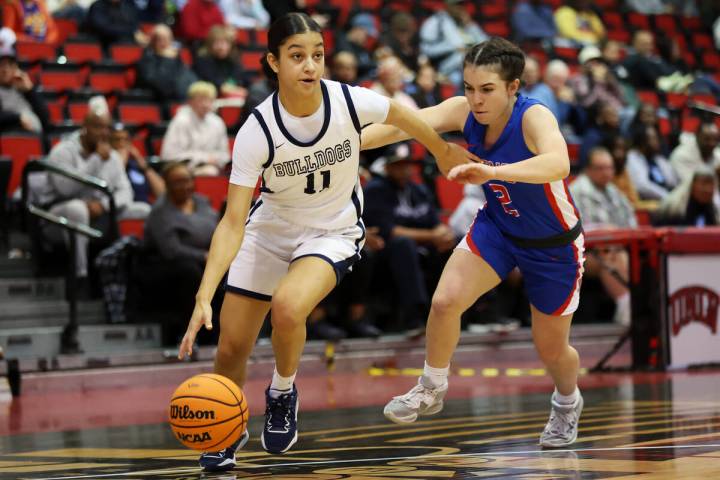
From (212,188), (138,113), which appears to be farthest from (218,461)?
(138,113)

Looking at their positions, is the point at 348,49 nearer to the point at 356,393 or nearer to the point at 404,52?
the point at 404,52

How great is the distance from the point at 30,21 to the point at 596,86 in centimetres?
746

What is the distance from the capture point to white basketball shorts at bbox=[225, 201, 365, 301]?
5402mm

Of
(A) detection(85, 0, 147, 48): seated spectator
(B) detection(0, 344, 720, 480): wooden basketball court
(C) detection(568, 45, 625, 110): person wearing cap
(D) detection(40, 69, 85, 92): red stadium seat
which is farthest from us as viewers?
(C) detection(568, 45, 625, 110): person wearing cap

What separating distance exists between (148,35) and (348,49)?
2.40 meters

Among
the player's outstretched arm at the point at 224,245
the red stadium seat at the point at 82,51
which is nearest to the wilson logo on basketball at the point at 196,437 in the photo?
the player's outstretched arm at the point at 224,245

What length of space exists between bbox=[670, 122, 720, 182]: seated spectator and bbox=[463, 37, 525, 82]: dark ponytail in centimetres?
953

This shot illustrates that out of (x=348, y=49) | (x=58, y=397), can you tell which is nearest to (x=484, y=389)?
(x=58, y=397)

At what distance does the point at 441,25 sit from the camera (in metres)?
17.4

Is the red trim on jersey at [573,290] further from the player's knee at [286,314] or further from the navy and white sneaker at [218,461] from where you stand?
the navy and white sneaker at [218,461]

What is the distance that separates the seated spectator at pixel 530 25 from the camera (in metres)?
19.4

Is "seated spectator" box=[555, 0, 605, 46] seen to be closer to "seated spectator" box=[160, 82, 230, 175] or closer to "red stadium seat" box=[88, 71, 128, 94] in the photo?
"red stadium seat" box=[88, 71, 128, 94]

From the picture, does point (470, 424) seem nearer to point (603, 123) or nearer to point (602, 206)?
point (602, 206)

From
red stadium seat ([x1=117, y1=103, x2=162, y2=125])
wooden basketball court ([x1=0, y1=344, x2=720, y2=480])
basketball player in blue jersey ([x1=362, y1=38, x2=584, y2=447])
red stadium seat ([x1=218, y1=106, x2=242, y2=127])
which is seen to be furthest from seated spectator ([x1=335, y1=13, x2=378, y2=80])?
basketball player in blue jersey ([x1=362, y1=38, x2=584, y2=447])
